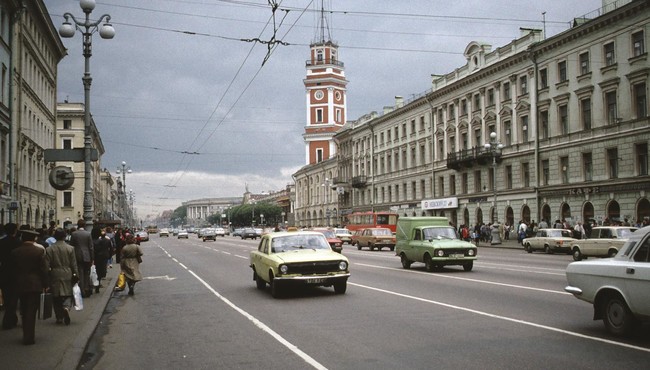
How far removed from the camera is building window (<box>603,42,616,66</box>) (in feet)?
130

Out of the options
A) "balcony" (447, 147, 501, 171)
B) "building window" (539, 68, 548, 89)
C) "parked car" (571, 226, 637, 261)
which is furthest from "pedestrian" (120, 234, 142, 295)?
"balcony" (447, 147, 501, 171)

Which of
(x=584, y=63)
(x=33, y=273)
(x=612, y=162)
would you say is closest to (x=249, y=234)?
(x=584, y=63)

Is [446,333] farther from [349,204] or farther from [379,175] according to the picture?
[349,204]

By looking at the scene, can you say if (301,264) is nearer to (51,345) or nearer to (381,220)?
(51,345)

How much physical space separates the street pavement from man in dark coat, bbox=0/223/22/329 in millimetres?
206

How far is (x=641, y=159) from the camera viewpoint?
37500mm

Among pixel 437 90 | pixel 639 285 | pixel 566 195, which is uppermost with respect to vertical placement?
pixel 437 90

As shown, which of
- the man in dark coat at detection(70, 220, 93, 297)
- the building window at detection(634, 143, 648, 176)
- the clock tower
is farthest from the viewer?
the clock tower

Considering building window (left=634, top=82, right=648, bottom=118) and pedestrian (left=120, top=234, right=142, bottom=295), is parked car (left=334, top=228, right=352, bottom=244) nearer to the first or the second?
building window (left=634, top=82, right=648, bottom=118)

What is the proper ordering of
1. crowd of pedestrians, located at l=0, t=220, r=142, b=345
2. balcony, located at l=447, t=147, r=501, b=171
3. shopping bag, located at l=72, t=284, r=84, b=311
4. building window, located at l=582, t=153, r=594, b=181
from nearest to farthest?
crowd of pedestrians, located at l=0, t=220, r=142, b=345, shopping bag, located at l=72, t=284, r=84, b=311, building window, located at l=582, t=153, r=594, b=181, balcony, located at l=447, t=147, r=501, b=171

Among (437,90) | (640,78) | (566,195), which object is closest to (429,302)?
(640,78)

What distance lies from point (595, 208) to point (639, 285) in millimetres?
35238

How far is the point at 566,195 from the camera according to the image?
143 ft

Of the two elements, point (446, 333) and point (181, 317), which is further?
point (181, 317)
